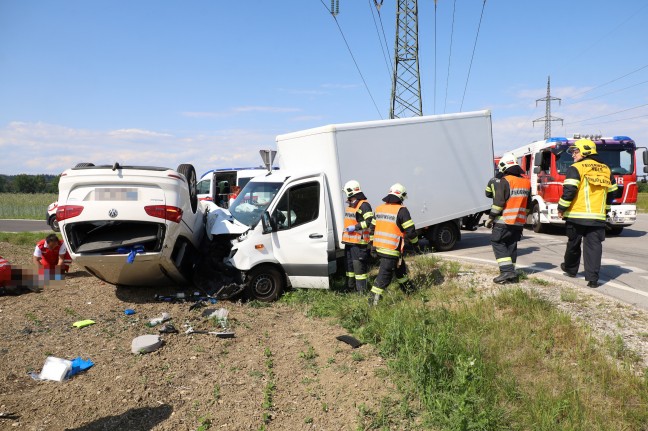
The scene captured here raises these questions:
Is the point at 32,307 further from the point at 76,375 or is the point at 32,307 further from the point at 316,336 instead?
the point at 316,336

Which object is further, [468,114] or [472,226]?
[472,226]

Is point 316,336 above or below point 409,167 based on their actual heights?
below

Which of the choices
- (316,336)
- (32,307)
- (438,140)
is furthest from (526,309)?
(32,307)

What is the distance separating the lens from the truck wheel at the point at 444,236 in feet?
33.7

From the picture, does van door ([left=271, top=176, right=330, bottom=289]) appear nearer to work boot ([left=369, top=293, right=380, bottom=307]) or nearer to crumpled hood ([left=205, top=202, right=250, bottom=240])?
crumpled hood ([left=205, top=202, right=250, bottom=240])

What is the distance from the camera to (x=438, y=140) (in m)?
9.45

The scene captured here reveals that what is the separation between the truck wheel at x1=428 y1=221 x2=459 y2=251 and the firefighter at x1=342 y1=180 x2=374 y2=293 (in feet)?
11.8

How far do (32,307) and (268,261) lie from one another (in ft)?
11.1

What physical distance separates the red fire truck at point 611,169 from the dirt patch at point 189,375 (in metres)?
9.21

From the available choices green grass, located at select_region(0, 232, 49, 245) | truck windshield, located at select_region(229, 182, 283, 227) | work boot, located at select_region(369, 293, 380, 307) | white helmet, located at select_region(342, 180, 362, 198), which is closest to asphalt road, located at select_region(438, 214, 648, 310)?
work boot, located at select_region(369, 293, 380, 307)

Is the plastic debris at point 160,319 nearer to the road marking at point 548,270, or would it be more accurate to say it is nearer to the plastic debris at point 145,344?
the plastic debris at point 145,344

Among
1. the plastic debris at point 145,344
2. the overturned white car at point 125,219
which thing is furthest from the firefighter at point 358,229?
the plastic debris at point 145,344

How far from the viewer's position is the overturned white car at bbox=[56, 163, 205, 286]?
19.7 feet

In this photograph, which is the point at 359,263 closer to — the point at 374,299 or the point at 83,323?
the point at 374,299
